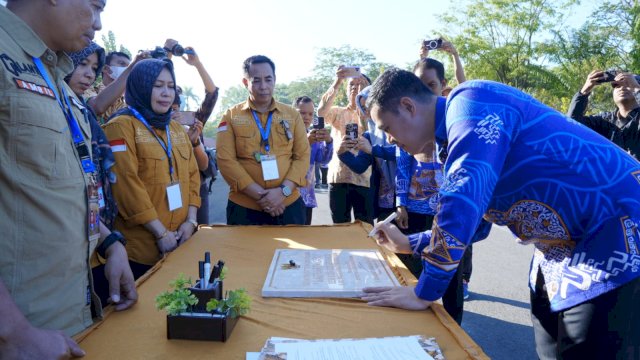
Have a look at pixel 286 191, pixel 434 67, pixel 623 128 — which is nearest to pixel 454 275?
pixel 286 191

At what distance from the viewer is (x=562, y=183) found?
4.17 feet

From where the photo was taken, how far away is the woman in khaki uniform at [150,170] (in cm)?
215

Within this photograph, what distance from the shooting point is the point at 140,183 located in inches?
85.7

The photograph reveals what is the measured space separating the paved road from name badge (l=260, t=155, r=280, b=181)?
1.71 m

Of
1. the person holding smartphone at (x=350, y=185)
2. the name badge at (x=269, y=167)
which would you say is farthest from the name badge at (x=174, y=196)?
the person holding smartphone at (x=350, y=185)

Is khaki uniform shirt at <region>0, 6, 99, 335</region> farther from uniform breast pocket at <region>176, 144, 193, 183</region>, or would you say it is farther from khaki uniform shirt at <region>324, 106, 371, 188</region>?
khaki uniform shirt at <region>324, 106, 371, 188</region>

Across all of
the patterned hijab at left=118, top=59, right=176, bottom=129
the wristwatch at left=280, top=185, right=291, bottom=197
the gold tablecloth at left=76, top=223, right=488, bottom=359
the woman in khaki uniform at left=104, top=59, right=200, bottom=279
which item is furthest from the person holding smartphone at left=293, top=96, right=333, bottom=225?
the gold tablecloth at left=76, top=223, right=488, bottom=359

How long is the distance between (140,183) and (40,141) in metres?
1.12

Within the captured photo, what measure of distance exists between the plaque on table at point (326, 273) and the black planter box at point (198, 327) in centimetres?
34

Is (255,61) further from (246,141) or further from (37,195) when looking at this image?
(37,195)

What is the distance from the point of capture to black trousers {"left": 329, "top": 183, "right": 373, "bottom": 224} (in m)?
4.11

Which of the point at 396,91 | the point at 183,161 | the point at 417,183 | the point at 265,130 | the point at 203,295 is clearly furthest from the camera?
the point at 265,130

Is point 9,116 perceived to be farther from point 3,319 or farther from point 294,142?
point 294,142

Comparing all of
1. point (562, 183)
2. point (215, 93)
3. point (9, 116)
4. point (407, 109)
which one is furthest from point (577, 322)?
point (215, 93)
